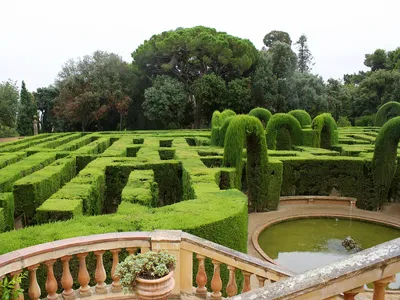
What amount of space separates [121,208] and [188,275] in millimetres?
3222

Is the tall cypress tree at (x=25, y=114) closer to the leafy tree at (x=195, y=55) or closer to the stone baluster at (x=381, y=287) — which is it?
the leafy tree at (x=195, y=55)

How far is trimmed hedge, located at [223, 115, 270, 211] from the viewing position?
43.9 ft

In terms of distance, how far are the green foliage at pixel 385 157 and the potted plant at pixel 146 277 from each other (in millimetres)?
12950

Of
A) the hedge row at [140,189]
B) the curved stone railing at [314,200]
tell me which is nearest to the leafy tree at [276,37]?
the curved stone railing at [314,200]

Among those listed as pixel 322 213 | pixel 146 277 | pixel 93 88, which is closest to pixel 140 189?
pixel 146 277

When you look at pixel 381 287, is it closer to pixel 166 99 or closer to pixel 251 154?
pixel 251 154

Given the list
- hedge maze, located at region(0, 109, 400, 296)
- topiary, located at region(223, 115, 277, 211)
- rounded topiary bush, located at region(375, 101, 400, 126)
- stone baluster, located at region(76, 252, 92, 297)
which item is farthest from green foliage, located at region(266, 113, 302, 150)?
rounded topiary bush, located at region(375, 101, 400, 126)

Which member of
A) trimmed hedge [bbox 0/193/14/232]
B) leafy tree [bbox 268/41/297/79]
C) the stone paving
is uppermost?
leafy tree [bbox 268/41/297/79]

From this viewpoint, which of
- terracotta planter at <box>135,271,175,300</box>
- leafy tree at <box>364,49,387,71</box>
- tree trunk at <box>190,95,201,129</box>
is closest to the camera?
terracotta planter at <box>135,271,175,300</box>

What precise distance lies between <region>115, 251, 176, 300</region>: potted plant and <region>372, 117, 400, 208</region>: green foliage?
13.0 meters

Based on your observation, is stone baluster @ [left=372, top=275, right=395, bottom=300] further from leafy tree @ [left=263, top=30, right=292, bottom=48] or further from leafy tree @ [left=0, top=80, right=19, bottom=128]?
leafy tree @ [left=263, top=30, right=292, bottom=48]

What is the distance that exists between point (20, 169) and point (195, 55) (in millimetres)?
27168

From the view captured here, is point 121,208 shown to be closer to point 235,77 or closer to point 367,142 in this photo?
point 367,142

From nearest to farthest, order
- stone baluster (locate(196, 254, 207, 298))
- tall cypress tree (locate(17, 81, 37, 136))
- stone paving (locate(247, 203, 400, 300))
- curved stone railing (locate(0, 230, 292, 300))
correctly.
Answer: curved stone railing (locate(0, 230, 292, 300))
stone baluster (locate(196, 254, 207, 298))
stone paving (locate(247, 203, 400, 300))
tall cypress tree (locate(17, 81, 37, 136))
